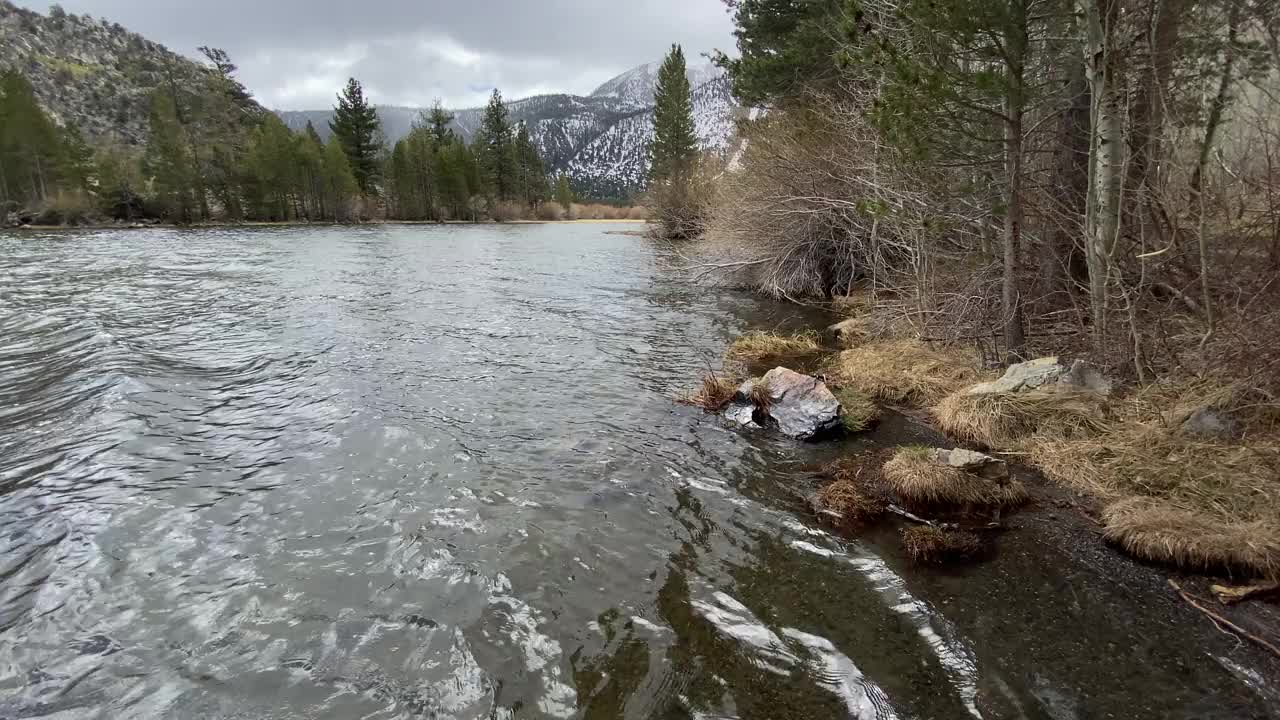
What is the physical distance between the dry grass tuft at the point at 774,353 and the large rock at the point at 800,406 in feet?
6.57

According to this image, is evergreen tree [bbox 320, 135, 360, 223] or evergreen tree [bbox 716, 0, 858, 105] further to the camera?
evergreen tree [bbox 320, 135, 360, 223]

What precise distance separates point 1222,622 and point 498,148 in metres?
95.0

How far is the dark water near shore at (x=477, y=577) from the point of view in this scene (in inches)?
136

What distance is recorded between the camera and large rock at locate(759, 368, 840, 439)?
730cm

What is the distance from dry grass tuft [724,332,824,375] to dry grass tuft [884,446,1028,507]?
4565 mm

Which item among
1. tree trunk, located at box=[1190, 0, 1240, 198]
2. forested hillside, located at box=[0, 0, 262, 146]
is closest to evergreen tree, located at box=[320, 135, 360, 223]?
forested hillside, located at box=[0, 0, 262, 146]

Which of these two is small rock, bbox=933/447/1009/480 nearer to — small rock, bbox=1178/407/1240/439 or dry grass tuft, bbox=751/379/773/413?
small rock, bbox=1178/407/1240/439

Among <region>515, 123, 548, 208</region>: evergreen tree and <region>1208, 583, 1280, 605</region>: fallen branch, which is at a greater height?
<region>515, 123, 548, 208</region>: evergreen tree

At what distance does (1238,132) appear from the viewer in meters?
5.78

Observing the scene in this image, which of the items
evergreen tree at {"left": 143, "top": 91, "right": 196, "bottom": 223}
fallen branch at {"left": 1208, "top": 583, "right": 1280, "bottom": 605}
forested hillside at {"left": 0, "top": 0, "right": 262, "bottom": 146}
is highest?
forested hillside at {"left": 0, "top": 0, "right": 262, "bottom": 146}

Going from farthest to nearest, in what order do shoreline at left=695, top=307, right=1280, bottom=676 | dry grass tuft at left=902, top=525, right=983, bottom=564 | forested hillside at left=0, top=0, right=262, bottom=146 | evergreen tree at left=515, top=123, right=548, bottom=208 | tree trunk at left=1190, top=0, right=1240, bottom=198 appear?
forested hillside at left=0, top=0, right=262, bottom=146
evergreen tree at left=515, top=123, right=548, bottom=208
tree trunk at left=1190, top=0, right=1240, bottom=198
dry grass tuft at left=902, top=525, right=983, bottom=564
shoreline at left=695, top=307, right=1280, bottom=676

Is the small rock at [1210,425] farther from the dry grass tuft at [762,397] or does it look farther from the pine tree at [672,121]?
the pine tree at [672,121]

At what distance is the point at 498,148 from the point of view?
89.2 m

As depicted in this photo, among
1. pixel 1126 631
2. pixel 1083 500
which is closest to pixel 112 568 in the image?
pixel 1126 631
